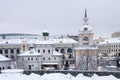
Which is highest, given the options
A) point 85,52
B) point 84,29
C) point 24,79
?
point 84,29

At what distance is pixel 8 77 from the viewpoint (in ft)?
121

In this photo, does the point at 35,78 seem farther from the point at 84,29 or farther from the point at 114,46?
the point at 114,46

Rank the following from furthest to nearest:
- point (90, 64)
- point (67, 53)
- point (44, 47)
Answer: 1. point (67, 53)
2. point (44, 47)
3. point (90, 64)

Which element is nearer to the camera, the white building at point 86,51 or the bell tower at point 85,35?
the white building at point 86,51

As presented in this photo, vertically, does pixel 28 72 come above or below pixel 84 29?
below

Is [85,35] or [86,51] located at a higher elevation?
[85,35]

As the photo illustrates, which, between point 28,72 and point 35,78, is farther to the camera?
point 28,72

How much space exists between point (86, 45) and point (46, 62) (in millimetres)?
8450

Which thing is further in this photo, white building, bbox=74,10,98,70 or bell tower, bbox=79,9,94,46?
bell tower, bbox=79,9,94,46

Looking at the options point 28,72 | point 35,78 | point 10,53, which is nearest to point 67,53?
point 10,53

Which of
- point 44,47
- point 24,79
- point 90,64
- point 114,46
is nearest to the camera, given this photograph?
point 24,79

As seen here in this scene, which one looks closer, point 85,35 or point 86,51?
point 86,51

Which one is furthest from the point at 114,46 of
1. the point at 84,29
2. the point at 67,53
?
the point at 84,29

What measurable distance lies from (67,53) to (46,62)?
75.2 ft
